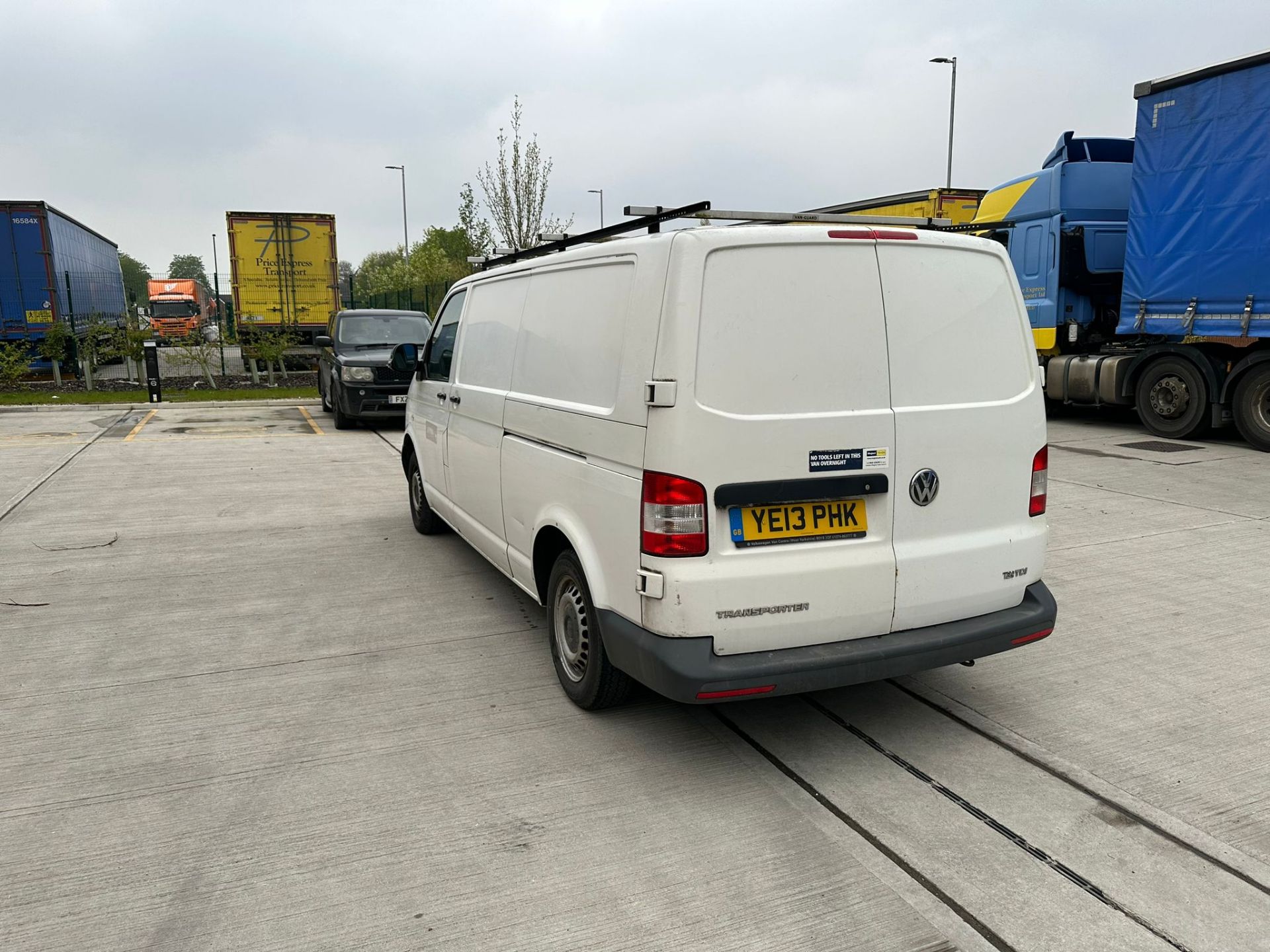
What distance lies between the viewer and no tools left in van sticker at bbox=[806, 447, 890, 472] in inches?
130

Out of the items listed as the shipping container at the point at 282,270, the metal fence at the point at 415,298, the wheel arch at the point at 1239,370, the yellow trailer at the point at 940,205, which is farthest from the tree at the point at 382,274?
the wheel arch at the point at 1239,370

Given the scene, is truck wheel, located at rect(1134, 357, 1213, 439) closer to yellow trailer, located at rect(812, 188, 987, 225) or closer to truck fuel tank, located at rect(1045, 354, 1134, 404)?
truck fuel tank, located at rect(1045, 354, 1134, 404)

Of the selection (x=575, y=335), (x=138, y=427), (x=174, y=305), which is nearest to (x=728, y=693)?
(x=575, y=335)

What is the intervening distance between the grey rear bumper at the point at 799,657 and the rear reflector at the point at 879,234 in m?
1.49

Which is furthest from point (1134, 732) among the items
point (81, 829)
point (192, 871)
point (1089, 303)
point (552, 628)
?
point (1089, 303)

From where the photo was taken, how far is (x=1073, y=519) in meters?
7.43

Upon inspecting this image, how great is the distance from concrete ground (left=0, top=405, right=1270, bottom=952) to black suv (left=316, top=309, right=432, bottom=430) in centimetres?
742

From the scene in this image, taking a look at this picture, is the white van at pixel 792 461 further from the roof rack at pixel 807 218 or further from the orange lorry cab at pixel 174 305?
the orange lorry cab at pixel 174 305

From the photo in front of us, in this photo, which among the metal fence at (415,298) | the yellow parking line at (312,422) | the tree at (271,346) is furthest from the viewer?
the metal fence at (415,298)

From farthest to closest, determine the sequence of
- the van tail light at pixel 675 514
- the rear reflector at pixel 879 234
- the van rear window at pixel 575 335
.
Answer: the van rear window at pixel 575 335, the rear reflector at pixel 879 234, the van tail light at pixel 675 514

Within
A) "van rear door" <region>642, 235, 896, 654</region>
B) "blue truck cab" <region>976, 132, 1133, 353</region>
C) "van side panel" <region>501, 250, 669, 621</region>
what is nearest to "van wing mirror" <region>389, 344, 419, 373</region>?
"van side panel" <region>501, 250, 669, 621</region>

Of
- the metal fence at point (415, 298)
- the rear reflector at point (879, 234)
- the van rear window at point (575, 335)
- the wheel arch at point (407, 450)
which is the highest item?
the metal fence at point (415, 298)

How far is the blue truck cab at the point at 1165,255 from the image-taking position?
10.4m

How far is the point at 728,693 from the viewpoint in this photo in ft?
10.6
